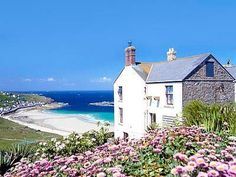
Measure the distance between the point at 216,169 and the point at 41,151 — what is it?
742 centimetres

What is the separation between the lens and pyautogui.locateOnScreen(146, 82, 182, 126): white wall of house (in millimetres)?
25478

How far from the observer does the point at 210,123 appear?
9617 millimetres

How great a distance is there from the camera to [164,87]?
88.4ft

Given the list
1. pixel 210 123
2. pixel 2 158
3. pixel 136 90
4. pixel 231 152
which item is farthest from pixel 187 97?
pixel 231 152

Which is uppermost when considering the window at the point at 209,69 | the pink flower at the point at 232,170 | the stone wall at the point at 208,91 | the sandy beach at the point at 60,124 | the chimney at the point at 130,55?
the chimney at the point at 130,55

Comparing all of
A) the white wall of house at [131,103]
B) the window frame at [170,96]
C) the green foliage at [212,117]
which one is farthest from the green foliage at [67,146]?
the white wall of house at [131,103]

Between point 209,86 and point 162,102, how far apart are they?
3517mm

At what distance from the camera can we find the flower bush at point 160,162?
12.3 feet

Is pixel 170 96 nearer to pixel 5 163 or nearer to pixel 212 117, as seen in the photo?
pixel 212 117

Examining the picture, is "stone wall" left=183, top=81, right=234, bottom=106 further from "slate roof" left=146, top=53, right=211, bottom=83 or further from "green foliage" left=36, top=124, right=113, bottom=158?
"green foliage" left=36, top=124, right=113, bottom=158

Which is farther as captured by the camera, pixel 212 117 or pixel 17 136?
pixel 17 136

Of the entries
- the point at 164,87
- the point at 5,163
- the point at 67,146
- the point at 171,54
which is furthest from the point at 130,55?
the point at 5,163

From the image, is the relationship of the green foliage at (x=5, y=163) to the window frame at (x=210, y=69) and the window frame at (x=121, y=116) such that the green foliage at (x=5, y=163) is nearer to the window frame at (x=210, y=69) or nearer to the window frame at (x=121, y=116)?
the window frame at (x=210, y=69)

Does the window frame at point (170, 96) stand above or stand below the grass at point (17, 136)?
above
